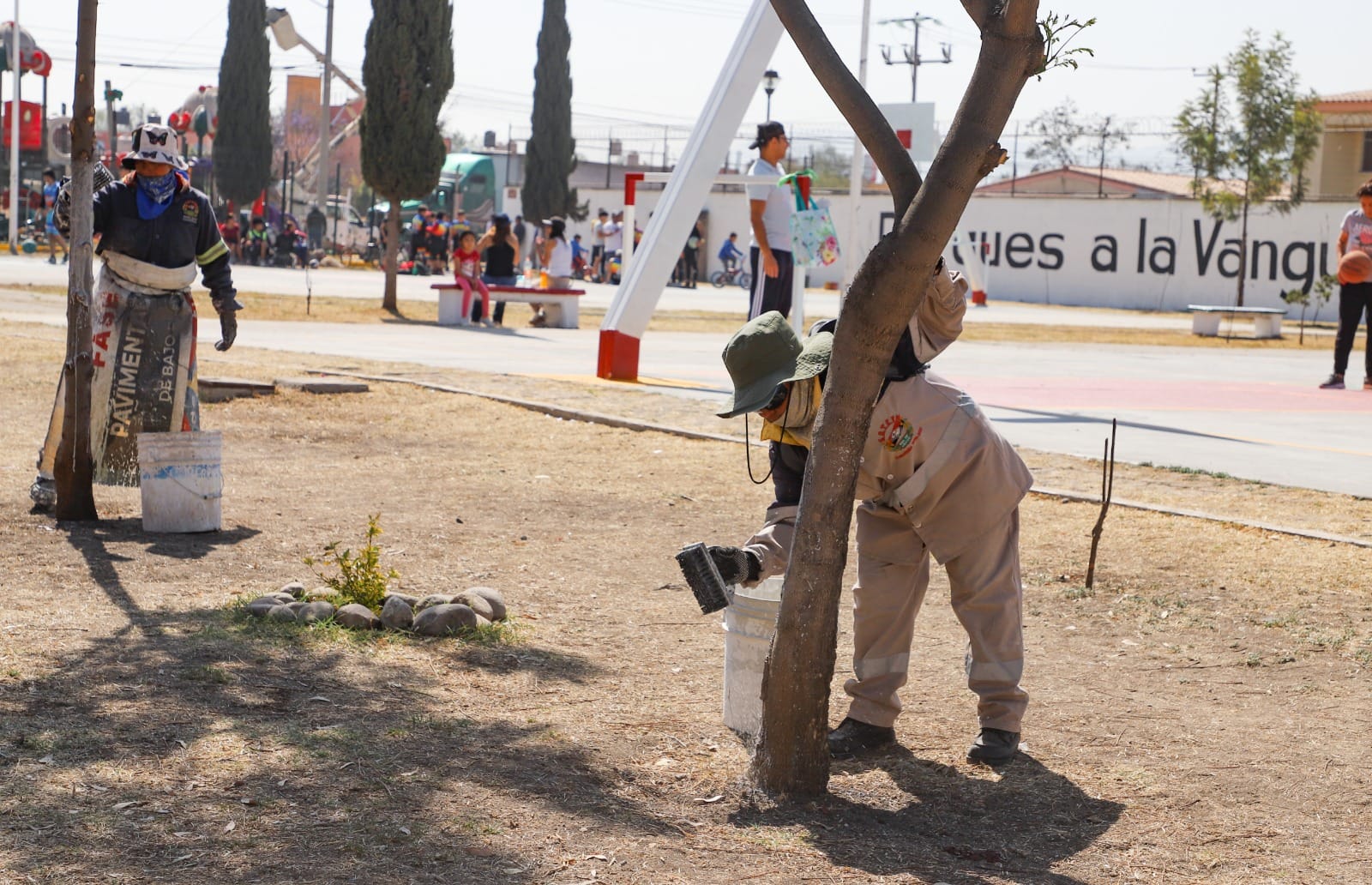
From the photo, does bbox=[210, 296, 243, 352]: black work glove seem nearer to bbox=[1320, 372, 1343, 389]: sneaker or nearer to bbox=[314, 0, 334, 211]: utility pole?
bbox=[1320, 372, 1343, 389]: sneaker

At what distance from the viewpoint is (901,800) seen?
4043mm

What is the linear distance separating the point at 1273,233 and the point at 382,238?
22999mm

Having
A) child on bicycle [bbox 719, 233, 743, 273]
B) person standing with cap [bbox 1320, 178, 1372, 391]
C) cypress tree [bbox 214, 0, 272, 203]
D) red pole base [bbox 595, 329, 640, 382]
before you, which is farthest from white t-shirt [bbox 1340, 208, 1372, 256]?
cypress tree [bbox 214, 0, 272, 203]

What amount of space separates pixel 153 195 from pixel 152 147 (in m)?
0.21

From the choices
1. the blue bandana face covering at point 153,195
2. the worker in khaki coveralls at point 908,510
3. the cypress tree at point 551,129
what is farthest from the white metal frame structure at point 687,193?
the cypress tree at point 551,129

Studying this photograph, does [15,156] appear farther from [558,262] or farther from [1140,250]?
[1140,250]

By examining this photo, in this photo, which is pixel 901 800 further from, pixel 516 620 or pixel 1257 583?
pixel 1257 583

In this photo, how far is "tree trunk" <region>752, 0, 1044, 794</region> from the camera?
3.58 meters

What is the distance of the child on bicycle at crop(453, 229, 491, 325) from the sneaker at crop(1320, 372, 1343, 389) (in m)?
11.1

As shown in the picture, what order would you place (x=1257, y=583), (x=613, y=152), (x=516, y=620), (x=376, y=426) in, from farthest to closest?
(x=613, y=152) < (x=376, y=426) < (x=1257, y=583) < (x=516, y=620)

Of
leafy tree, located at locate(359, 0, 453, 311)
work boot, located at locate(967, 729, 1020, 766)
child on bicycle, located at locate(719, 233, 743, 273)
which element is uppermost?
leafy tree, located at locate(359, 0, 453, 311)

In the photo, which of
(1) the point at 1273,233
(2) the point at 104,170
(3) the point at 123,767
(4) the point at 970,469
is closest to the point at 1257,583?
(4) the point at 970,469

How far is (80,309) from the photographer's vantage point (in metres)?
6.72

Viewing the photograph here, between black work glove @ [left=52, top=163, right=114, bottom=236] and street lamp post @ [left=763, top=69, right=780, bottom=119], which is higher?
street lamp post @ [left=763, top=69, right=780, bottom=119]
